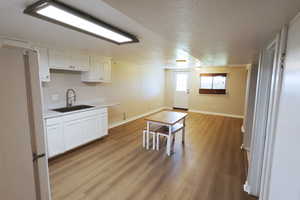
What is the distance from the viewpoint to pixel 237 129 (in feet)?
15.3

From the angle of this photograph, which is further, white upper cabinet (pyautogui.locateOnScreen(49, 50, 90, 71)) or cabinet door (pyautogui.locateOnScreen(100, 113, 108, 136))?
cabinet door (pyautogui.locateOnScreen(100, 113, 108, 136))

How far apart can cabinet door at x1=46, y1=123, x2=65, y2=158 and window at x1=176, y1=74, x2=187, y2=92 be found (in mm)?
5753

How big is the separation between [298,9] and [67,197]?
2909mm

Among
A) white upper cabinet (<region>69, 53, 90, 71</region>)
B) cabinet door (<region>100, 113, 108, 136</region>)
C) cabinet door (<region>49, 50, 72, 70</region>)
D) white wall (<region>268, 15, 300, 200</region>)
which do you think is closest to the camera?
→ white wall (<region>268, 15, 300, 200</region>)

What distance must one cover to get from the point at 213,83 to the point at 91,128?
530 centimetres

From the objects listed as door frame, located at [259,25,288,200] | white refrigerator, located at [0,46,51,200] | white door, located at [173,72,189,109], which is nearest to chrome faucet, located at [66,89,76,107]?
white refrigerator, located at [0,46,51,200]

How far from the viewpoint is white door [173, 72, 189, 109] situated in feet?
24.0

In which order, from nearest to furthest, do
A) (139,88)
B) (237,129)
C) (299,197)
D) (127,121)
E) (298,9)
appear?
(299,197)
(298,9)
(237,129)
(127,121)
(139,88)

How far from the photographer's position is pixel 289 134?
988 millimetres

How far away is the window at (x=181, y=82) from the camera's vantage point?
733cm

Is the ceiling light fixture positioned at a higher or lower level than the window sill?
higher

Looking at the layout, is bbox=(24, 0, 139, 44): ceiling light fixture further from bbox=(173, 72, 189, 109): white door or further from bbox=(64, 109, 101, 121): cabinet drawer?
bbox=(173, 72, 189, 109): white door

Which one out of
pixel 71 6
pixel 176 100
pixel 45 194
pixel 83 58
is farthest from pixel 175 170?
pixel 176 100

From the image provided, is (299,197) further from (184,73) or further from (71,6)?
(184,73)
